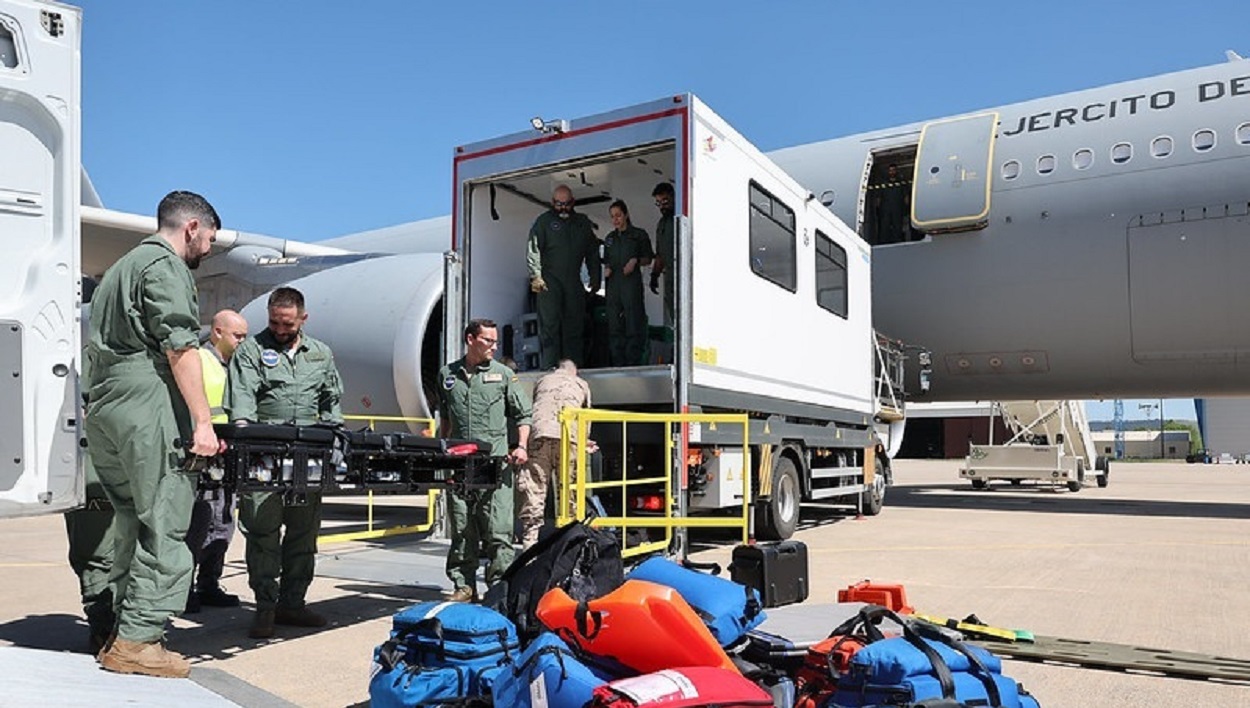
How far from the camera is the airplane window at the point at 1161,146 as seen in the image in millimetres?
10641

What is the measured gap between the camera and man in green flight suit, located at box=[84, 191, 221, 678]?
3508 millimetres

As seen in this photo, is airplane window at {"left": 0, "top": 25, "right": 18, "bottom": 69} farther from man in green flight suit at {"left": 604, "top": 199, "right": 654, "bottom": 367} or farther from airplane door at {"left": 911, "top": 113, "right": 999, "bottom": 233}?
airplane door at {"left": 911, "top": 113, "right": 999, "bottom": 233}

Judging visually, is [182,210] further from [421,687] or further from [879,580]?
[879,580]

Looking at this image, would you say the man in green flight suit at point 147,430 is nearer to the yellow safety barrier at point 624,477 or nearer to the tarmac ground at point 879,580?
the tarmac ground at point 879,580

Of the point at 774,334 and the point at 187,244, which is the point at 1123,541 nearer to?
the point at 774,334

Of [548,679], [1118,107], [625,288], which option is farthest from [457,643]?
[1118,107]

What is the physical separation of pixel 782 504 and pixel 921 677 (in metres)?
5.87

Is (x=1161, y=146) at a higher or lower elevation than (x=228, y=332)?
higher

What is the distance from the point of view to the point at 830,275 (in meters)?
9.84

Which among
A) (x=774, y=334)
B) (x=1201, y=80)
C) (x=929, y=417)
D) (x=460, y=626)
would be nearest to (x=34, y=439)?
(x=460, y=626)

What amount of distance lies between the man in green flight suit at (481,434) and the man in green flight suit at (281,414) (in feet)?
2.38

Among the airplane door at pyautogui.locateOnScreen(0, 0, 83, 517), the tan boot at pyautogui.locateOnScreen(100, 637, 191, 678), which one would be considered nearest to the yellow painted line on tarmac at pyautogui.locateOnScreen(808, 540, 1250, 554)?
the tan boot at pyautogui.locateOnScreen(100, 637, 191, 678)

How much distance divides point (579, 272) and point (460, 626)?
5.04 meters

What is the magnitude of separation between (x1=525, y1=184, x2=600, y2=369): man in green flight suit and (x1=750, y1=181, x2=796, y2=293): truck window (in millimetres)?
1353
